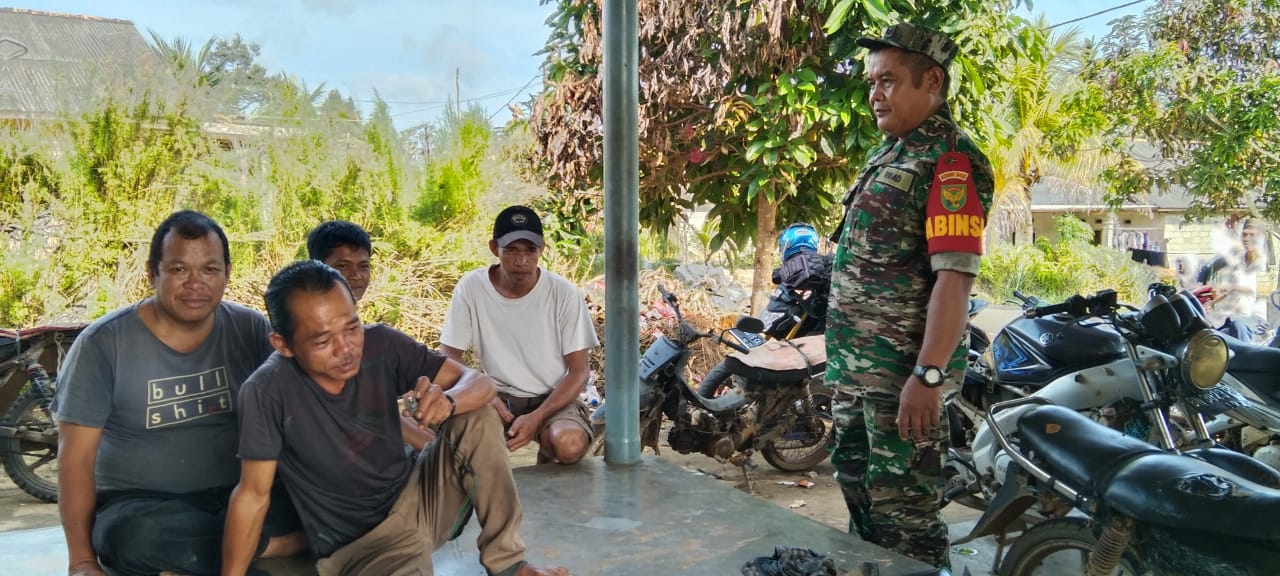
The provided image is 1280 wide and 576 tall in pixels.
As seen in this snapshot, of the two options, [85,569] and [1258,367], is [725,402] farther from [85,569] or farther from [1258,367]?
[85,569]

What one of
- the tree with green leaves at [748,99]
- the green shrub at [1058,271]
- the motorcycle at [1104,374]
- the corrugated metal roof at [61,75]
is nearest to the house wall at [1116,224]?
the green shrub at [1058,271]

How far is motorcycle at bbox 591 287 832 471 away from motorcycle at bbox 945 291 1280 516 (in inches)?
37.3

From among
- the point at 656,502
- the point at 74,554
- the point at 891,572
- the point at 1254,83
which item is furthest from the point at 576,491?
the point at 1254,83

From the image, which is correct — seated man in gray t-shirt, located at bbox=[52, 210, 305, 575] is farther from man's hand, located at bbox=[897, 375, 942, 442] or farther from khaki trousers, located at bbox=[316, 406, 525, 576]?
man's hand, located at bbox=[897, 375, 942, 442]

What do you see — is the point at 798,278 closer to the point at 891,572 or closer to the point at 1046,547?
the point at 1046,547

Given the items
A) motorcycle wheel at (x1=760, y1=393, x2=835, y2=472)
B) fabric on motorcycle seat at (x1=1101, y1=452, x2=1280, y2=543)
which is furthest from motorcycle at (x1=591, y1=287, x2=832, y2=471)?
fabric on motorcycle seat at (x1=1101, y1=452, x2=1280, y2=543)

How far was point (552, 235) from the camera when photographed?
25.9 ft

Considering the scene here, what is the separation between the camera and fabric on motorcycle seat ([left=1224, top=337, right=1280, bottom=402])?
3.61m

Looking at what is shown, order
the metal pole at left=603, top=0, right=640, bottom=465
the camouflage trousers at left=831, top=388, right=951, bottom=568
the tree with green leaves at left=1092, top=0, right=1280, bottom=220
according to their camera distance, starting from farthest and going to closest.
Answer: the tree with green leaves at left=1092, top=0, right=1280, bottom=220, the metal pole at left=603, top=0, right=640, bottom=465, the camouflage trousers at left=831, top=388, right=951, bottom=568

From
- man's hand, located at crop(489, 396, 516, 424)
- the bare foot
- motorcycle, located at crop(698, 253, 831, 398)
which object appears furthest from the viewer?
motorcycle, located at crop(698, 253, 831, 398)

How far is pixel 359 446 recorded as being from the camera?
7.26 ft

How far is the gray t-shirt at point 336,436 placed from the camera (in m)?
2.07

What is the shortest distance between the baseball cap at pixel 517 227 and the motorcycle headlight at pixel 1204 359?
2556mm

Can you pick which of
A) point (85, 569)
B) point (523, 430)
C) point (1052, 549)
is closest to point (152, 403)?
point (85, 569)
